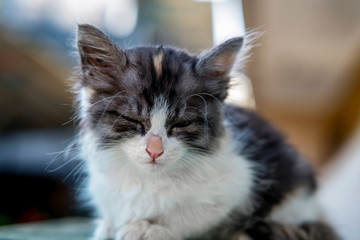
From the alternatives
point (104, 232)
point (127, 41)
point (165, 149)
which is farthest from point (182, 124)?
point (127, 41)

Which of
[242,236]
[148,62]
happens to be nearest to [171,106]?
[148,62]

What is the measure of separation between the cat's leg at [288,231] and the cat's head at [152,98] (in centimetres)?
36

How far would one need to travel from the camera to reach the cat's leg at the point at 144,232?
51.3 inches

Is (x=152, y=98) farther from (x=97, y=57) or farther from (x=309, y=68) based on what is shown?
(x=309, y=68)

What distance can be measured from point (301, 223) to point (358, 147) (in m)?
1.44

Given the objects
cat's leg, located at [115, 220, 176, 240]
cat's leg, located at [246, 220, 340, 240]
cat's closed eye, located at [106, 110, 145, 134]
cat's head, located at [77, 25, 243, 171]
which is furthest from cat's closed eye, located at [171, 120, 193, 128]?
cat's leg, located at [246, 220, 340, 240]

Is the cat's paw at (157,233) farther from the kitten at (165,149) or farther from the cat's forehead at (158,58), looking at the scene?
the cat's forehead at (158,58)

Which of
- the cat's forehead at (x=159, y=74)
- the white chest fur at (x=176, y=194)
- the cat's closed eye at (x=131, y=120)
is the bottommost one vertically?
the white chest fur at (x=176, y=194)

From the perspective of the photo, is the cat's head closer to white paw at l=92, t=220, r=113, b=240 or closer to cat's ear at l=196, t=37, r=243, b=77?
cat's ear at l=196, t=37, r=243, b=77

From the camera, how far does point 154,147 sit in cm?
121

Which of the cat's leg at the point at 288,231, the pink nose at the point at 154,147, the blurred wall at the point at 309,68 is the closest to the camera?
the pink nose at the point at 154,147

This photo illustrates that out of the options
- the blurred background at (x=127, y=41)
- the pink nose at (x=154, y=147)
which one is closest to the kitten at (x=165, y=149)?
the pink nose at (x=154, y=147)

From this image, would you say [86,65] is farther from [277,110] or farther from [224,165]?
[277,110]

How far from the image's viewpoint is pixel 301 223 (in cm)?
165
